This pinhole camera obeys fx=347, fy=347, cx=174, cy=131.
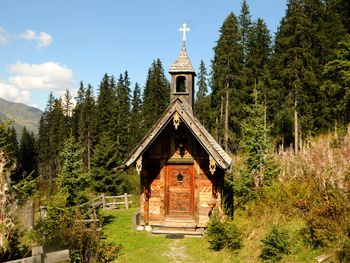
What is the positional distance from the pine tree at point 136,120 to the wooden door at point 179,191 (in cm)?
4531

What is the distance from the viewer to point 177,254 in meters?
13.0

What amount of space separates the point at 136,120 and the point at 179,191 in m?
52.7

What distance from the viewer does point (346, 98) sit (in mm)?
26859

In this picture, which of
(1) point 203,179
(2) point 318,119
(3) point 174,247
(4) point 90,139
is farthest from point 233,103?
(4) point 90,139

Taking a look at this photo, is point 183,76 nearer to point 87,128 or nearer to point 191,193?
point 191,193

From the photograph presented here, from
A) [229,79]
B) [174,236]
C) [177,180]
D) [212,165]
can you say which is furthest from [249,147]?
[229,79]

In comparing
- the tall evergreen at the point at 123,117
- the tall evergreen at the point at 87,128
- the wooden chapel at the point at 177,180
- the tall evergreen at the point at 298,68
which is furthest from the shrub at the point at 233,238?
the tall evergreen at the point at 87,128

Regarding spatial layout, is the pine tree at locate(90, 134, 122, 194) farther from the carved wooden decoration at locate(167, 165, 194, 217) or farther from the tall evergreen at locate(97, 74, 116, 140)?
the tall evergreen at locate(97, 74, 116, 140)

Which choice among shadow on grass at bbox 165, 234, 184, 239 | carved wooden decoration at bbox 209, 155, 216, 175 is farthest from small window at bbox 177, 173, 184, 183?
shadow on grass at bbox 165, 234, 184, 239

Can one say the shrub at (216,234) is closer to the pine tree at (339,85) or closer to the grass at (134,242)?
the grass at (134,242)

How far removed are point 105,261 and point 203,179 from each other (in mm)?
5806

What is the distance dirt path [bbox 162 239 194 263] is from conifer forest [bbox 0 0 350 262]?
3.63 ft

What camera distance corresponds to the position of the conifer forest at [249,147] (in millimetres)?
10375

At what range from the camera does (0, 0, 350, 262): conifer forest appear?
10.4 meters
